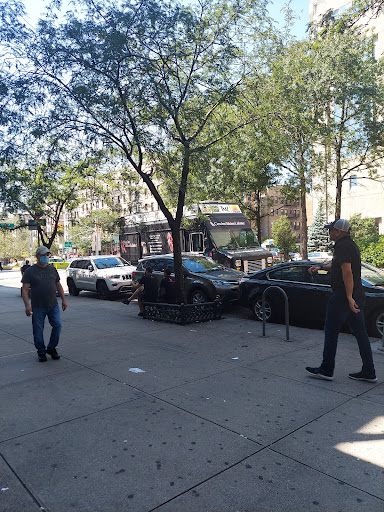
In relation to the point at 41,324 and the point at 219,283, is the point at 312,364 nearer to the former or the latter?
the point at 41,324

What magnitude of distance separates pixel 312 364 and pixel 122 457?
3.32 metres

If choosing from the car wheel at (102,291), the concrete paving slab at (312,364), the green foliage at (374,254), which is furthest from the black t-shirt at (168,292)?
the green foliage at (374,254)

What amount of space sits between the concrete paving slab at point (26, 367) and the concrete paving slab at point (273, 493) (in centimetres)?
334

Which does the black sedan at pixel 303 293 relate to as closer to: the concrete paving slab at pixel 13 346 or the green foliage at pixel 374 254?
the concrete paving slab at pixel 13 346

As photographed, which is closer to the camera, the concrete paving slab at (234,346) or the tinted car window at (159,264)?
the concrete paving slab at (234,346)

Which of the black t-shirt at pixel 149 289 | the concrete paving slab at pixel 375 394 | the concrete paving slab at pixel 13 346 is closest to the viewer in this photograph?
the concrete paving slab at pixel 375 394

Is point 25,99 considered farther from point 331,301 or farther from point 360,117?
point 360,117

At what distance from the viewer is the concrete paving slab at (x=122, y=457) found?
2.73m

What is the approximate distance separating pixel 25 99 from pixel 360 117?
1291 cm

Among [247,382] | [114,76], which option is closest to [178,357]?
[247,382]

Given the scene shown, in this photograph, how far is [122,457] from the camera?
3.20m

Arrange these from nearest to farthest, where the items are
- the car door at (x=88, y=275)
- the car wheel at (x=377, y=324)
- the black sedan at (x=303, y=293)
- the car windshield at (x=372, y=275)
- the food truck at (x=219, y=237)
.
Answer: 1. the car wheel at (x=377, y=324)
2. the black sedan at (x=303, y=293)
3. the car windshield at (x=372, y=275)
4. the food truck at (x=219, y=237)
5. the car door at (x=88, y=275)

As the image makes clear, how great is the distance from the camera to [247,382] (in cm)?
495

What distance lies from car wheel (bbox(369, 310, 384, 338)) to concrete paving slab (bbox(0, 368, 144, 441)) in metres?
4.73
